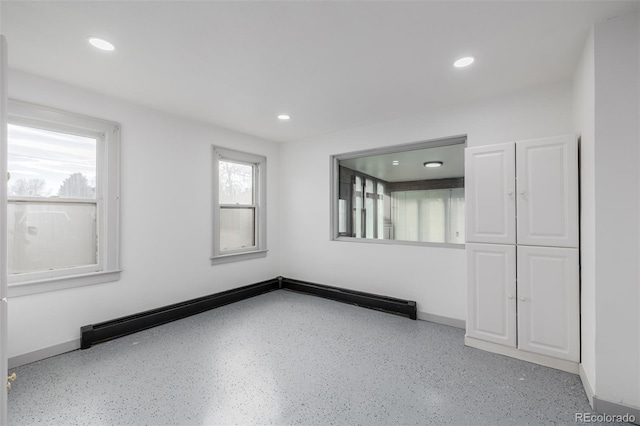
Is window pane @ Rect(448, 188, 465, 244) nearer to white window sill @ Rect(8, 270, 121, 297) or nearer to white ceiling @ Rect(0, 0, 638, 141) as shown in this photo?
white ceiling @ Rect(0, 0, 638, 141)

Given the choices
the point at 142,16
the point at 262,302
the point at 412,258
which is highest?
the point at 142,16

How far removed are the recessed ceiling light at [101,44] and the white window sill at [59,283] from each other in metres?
2.09

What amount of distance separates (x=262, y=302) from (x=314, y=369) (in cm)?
204

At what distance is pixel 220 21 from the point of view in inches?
74.3

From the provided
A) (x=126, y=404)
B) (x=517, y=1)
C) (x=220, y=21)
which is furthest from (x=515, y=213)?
(x=126, y=404)

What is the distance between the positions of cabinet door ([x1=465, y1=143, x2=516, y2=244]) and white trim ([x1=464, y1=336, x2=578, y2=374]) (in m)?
0.98

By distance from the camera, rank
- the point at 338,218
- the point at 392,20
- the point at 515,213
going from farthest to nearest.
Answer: the point at 338,218 < the point at 515,213 < the point at 392,20

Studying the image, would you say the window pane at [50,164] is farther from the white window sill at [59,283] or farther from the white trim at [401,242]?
the white trim at [401,242]

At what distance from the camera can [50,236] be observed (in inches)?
107

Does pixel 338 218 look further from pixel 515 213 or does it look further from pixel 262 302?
pixel 515 213

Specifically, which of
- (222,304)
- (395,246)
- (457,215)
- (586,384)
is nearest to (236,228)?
(222,304)

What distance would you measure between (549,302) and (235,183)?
4.07m
